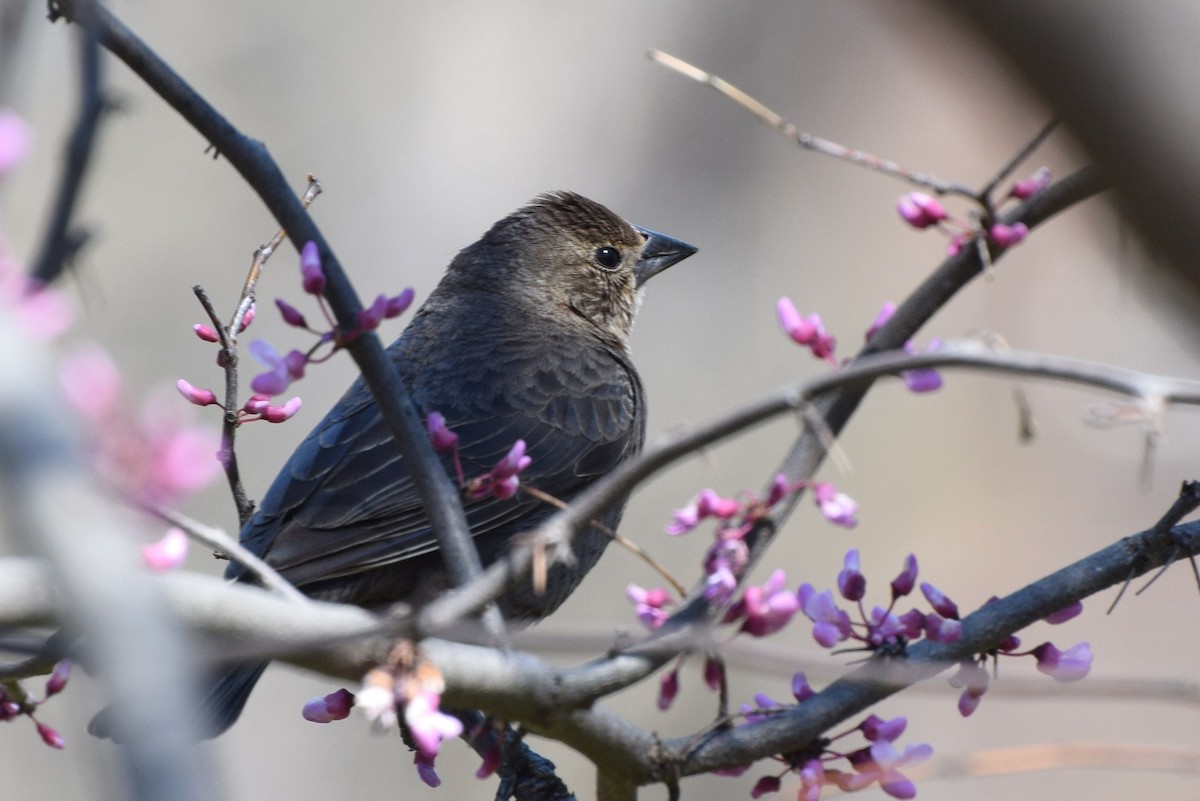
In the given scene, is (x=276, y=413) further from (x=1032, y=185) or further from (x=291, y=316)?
(x=1032, y=185)

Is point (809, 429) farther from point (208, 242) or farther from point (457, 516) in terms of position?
point (208, 242)

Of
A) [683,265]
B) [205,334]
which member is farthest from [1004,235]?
[683,265]

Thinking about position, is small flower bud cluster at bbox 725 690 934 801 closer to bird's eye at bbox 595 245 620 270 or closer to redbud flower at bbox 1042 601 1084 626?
redbud flower at bbox 1042 601 1084 626

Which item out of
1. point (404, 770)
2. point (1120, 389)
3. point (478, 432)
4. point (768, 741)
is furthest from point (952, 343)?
point (404, 770)

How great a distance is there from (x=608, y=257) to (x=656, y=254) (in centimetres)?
20

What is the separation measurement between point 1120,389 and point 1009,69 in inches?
15.1

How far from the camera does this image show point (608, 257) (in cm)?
482

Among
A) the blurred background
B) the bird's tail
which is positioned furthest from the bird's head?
the blurred background

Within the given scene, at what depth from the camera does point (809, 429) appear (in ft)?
6.35

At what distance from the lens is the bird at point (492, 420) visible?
3312 millimetres

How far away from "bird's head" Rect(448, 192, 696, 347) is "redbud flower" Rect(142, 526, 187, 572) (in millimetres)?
2743

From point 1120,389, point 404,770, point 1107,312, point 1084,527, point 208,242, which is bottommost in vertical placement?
point 1120,389

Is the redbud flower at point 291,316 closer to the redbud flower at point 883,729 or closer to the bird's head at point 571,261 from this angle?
the redbud flower at point 883,729

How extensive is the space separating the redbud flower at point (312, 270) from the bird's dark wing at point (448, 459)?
3.57 ft
